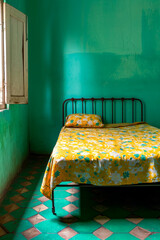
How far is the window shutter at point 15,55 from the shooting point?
2.67 m

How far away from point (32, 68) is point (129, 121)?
2.06m

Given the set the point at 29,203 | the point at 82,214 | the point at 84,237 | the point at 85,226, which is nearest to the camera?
the point at 84,237

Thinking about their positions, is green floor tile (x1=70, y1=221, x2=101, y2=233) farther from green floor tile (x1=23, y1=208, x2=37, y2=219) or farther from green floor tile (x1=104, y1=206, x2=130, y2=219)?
green floor tile (x1=23, y1=208, x2=37, y2=219)

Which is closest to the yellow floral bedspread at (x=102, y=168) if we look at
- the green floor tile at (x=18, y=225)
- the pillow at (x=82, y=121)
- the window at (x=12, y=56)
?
the green floor tile at (x=18, y=225)

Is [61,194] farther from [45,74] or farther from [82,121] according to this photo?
[45,74]

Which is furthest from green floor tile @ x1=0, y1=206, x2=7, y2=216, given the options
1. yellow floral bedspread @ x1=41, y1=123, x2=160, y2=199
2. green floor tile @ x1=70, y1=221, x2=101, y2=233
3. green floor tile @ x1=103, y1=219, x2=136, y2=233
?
green floor tile @ x1=103, y1=219, x2=136, y2=233

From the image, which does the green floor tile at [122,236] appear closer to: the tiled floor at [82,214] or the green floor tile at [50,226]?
the tiled floor at [82,214]

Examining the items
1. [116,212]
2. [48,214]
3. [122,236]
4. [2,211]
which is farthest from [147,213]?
[2,211]

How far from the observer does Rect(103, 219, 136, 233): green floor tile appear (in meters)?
1.91

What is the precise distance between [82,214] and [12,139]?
4.78 ft

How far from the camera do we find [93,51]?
164 inches

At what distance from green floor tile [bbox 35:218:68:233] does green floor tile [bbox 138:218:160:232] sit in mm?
680

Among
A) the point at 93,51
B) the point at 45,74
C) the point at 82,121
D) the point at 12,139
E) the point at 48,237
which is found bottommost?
the point at 48,237

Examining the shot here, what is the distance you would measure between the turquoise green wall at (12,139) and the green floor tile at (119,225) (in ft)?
4.10
